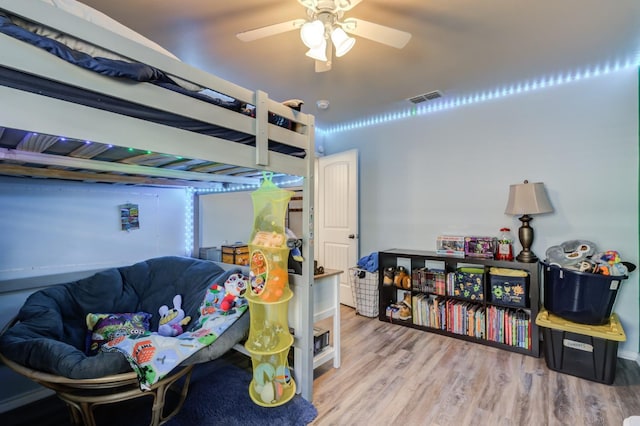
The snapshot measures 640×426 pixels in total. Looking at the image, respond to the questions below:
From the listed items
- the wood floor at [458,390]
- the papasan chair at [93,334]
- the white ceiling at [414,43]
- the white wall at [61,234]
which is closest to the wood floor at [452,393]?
the wood floor at [458,390]

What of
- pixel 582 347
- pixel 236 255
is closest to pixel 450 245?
pixel 582 347

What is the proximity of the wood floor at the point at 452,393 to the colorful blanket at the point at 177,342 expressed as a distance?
0.77 metres

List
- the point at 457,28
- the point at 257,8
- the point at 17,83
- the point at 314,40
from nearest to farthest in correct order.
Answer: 1. the point at 17,83
2. the point at 314,40
3. the point at 257,8
4. the point at 457,28

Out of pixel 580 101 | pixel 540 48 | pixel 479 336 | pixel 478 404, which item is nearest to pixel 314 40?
pixel 540 48

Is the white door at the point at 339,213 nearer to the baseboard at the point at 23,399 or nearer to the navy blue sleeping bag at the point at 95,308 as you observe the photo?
the navy blue sleeping bag at the point at 95,308

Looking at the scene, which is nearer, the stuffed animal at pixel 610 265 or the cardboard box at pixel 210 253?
the stuffed animal at pixel 610 265

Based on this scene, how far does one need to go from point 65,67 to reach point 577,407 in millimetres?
2956

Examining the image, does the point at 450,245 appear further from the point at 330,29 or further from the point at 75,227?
the point at 75,227

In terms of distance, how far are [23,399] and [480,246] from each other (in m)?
3.70

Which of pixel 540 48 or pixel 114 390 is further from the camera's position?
pixel 540 48

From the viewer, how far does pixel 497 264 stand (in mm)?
2623

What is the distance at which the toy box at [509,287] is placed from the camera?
2512mm

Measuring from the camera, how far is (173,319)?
6.98 feet

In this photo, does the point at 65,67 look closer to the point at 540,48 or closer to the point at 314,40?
the point at 314,40
